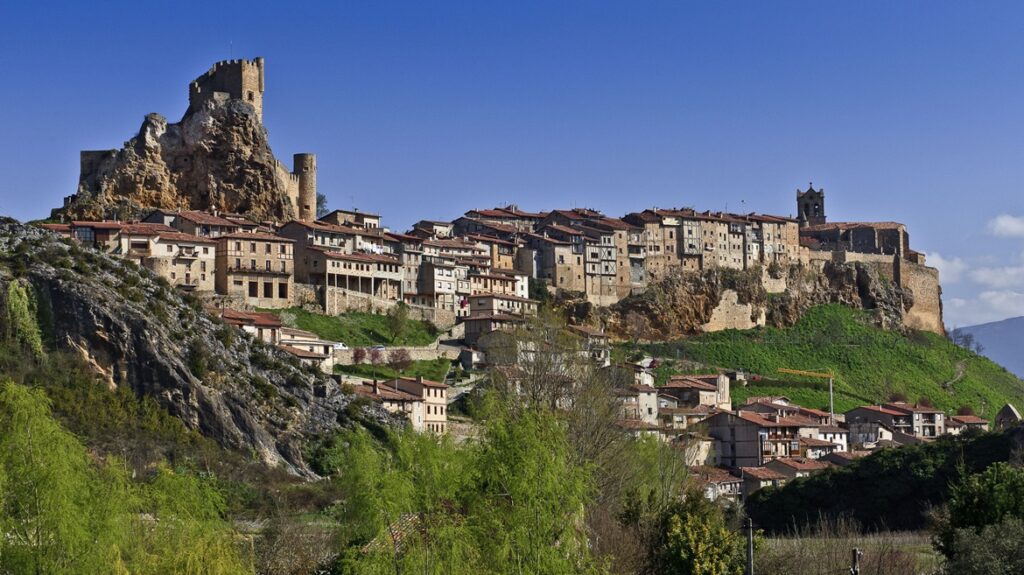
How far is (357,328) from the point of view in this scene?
82.9 m

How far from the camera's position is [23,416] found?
27.7m

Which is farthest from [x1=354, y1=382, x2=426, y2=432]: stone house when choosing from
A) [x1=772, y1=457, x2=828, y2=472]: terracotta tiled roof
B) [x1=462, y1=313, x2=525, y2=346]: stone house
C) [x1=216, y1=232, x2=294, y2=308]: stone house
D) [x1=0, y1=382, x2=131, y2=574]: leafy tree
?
[x1=0, y1=382, x2=131, y2=574]: leafy tree

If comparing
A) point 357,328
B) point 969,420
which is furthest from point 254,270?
point 969,420

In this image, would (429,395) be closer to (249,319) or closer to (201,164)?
(249,319)

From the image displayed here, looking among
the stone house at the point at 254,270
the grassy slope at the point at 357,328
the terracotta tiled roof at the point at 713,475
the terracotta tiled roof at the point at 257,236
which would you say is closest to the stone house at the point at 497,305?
the grassy slope at the point at 357,328

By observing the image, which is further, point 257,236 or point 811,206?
point 811,206

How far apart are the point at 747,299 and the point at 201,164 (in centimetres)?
3844

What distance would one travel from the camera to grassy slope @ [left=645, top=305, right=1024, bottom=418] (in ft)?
310

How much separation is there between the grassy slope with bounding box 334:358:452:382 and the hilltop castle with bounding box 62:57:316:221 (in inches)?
828

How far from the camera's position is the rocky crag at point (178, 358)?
60375 millimetres

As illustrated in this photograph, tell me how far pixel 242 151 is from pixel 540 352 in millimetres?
52924

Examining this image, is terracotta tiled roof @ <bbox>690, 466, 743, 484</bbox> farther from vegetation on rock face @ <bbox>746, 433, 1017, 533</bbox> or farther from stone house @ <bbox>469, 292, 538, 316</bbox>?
stone house @ <bbox>469, 292, 538, 316</bbox>

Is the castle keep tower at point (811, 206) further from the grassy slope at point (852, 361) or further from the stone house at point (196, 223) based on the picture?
the stone house at point (196, 223)

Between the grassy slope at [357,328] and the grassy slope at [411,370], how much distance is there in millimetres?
3425
